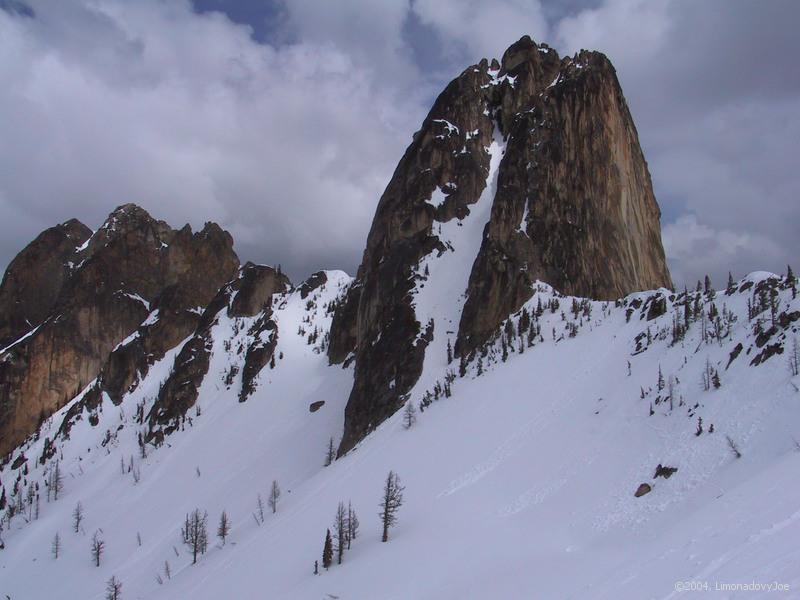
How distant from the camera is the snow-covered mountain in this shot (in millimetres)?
19234

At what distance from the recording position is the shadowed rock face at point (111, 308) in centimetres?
13012

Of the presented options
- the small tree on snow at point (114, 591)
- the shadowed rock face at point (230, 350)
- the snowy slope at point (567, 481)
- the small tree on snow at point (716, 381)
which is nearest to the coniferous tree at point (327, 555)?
the snowy slope at point (567, 481)

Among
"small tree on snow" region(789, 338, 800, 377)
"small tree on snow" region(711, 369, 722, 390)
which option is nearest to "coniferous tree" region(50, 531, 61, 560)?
"small tree on snow" region(711, 369, 722, 390)

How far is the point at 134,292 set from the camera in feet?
A: 469

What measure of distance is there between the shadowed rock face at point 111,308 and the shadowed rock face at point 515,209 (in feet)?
234

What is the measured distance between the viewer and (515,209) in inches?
2569

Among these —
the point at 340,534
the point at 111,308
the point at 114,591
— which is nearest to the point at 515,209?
the point at 340,534

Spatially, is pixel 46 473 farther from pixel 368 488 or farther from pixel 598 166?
pixel 598 166

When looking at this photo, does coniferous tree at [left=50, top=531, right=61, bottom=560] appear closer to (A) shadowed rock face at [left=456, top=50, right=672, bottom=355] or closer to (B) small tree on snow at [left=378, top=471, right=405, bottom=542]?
(A) shadowed rock face at [left=456, top=50, right=672, bottom=355]

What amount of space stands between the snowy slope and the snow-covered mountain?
15cm

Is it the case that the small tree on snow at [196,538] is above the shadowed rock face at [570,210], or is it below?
below

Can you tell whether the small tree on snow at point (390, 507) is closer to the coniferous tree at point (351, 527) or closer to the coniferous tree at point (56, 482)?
the coniferous tree at point (351, 527)

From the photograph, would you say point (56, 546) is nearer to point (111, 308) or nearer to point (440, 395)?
point (440, 395)

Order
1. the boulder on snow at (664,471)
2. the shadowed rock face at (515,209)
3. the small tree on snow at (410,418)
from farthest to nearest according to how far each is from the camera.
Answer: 1. the shadowed rock face at (515,209)
2. the small tree on snow at (410,418)
3. the boulder on snow at (664,471)
